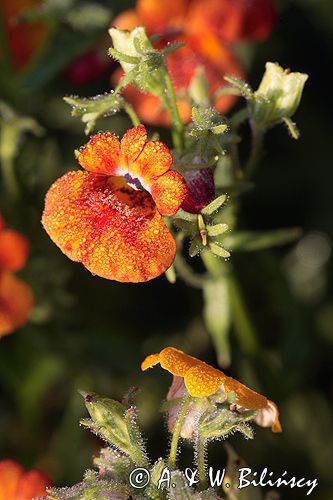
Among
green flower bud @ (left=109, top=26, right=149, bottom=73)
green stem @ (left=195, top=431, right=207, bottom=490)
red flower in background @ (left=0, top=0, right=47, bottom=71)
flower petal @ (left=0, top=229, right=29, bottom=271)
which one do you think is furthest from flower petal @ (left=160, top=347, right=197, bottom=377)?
red flower in background @ (left=0, top=0, right=47, bottom=71)

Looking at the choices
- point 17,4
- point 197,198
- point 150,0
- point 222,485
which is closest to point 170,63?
point 150,0

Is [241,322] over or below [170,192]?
below

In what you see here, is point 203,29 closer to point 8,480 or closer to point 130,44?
point 130,44

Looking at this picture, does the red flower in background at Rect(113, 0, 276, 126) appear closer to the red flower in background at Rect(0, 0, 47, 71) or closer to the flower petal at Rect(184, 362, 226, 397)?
the red flower in background at Rect(0, 0, 47, 71)

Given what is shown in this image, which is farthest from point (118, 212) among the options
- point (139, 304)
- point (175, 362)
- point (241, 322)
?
point (139, 304)

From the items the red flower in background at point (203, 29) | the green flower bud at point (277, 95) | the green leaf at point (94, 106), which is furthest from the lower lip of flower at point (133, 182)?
the red flower in background at point (203, 29)

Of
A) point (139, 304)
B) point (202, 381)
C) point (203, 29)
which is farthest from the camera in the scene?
point (139, 304)
